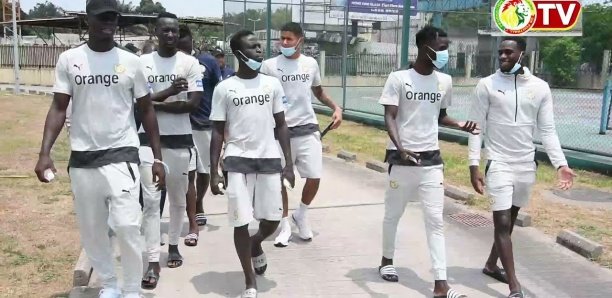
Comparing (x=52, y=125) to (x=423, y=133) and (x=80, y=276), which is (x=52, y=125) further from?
(x=423, y=133)

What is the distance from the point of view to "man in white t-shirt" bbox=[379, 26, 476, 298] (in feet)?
14.5

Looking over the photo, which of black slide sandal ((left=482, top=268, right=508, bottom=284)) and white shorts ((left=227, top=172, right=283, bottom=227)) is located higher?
white shorts ((left=227, top=172, right=283, bottom=227))

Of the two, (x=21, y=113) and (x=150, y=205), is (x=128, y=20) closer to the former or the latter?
(x=21, y=113)

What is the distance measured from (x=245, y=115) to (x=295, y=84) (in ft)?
4.91

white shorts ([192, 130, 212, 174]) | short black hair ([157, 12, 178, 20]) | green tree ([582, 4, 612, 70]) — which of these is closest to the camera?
short black hair ([157, 12, 178, 20])

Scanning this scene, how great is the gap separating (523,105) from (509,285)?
1.27 meters

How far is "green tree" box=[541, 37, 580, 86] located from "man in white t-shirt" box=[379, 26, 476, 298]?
7.62m

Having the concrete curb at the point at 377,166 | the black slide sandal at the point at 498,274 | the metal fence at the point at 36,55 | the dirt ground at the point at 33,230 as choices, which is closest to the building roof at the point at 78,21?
the metal fence at the point at 36,55

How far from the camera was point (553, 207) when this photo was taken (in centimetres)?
716

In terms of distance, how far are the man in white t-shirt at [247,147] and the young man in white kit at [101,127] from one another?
2.31 feet

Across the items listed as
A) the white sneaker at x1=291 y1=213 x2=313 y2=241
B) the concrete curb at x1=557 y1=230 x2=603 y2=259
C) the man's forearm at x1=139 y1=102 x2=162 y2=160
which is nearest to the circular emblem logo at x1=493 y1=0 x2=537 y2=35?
the concrete curb at x1=557 y1=230 x2=603 y2=259

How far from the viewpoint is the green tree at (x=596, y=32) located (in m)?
10.7

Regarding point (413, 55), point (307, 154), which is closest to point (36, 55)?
point (413, 55)

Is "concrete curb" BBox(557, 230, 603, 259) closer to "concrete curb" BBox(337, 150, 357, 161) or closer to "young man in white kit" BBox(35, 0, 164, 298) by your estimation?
"young man in white kit" BBox(35, 0, 164, 298)
